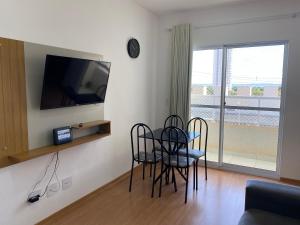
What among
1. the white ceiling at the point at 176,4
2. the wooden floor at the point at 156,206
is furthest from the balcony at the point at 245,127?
the white ceiling at the point at 176,4

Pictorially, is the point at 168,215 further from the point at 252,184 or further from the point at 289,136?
A: the point at 289,136

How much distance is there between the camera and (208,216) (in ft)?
8.57

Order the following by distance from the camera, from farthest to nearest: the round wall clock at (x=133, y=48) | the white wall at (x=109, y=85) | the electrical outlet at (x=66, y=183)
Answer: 1. the round wall clock at (x=133, y=48)
2. the electrical outlet at (x=66, y=183)
3. the white wall at (x=109, y=85)

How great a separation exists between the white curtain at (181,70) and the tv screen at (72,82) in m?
1.60

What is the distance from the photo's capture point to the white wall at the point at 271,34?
3391 mm

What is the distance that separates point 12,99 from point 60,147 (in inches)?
24.9

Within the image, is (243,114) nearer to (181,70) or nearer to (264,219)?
(181,70)

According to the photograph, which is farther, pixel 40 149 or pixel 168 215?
pixel 168 215

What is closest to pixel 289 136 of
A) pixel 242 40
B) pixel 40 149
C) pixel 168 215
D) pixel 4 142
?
pixel 242 40

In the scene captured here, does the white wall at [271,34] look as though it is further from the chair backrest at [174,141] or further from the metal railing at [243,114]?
the chair backrest at [174,141]

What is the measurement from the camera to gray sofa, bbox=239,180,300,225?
174 centimetres

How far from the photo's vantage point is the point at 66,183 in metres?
2.67

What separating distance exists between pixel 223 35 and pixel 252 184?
2.63 metres

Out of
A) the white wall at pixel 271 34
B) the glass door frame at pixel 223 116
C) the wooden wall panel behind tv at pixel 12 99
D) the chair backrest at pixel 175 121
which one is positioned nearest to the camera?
the wooden wall panel behind tv at pixel 12 99
